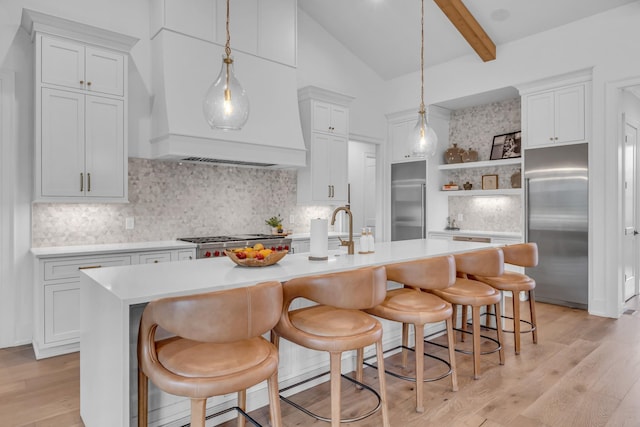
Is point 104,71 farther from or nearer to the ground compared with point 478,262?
farther from the ground

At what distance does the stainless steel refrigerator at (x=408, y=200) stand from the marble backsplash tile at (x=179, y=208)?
1671 mm

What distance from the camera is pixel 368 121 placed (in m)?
6.57

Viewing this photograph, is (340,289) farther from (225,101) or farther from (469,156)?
(469,156)

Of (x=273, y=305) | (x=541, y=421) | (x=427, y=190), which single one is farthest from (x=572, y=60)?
(x=273, y=305)

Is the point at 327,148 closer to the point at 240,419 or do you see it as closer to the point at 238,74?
the point at 238,74

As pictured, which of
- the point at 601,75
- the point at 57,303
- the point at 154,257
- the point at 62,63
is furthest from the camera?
the point at 601,75

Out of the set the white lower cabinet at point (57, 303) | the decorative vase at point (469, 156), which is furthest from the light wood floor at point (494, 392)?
the decorative vase at point (469, 156)

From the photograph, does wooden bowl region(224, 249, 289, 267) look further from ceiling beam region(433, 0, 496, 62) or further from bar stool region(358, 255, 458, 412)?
ceiling beam region(433, 0, 496, 62)

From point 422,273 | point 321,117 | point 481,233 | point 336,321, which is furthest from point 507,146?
point 336,321

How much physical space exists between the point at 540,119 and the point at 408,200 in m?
2.21

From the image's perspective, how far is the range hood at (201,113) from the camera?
13.3ft

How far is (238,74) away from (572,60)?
3.87 m

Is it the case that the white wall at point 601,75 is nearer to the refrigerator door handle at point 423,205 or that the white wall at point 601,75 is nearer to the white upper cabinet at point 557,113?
the white upper cabinet at point 557,113

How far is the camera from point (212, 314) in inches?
60.2
